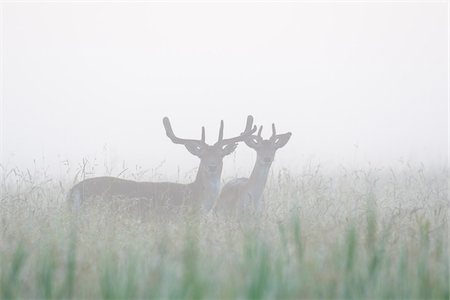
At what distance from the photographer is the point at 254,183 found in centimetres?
1160

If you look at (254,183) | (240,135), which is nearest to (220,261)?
(254,183)

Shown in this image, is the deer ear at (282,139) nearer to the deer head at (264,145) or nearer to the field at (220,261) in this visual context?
the deer head at (264,145)

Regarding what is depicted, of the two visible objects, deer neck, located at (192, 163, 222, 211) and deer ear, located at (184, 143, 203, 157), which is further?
deer ear, located at (184, 143, 203, 157)

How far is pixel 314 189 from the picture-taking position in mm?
11703

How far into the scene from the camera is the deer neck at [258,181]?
37.9ft

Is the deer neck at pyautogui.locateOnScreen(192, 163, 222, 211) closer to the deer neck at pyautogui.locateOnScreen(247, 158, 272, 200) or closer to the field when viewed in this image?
the deer neck at pyautogui.locateOnScreen(247, 158, 272, 200)

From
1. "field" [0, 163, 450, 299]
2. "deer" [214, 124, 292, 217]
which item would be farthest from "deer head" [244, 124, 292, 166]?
"field" [0, 163, 450, 299]

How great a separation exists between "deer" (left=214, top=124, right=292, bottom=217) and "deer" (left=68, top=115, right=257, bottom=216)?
23 centimetres

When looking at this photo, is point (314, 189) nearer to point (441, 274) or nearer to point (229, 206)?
point (229, 206)

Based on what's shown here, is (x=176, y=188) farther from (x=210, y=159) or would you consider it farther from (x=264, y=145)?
(x=264, y=145)

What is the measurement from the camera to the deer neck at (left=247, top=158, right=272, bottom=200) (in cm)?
1154

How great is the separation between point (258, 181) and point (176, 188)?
110cm

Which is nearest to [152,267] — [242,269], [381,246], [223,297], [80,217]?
[242,269]

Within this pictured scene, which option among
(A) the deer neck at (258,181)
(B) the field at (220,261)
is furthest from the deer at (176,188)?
(B) the field at (220,261)
